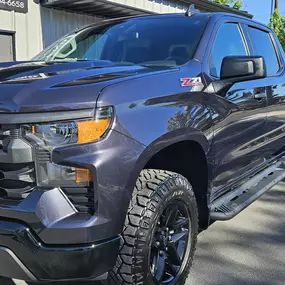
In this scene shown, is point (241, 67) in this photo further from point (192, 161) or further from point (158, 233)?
point (158, 233)

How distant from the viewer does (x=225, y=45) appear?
3.63 meters

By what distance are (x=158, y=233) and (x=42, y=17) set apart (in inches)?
279

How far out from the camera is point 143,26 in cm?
376

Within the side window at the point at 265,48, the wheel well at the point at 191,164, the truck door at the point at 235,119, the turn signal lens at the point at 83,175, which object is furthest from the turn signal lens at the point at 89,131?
the side window at the point at 265,48

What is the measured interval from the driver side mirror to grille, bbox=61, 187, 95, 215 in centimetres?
160

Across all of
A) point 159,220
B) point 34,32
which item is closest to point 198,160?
point 159,220

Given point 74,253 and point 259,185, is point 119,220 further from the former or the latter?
point 259,185

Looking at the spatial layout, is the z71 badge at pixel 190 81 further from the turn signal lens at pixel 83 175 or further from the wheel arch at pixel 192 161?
the turn signal lens at pixel 83 175

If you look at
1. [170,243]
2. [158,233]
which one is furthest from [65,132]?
[170,243]

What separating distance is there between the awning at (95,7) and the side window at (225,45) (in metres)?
5.22

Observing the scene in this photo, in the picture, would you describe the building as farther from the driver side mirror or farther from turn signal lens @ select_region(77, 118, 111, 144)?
turn signal lens @ select_region(77, 118, 111, 144)

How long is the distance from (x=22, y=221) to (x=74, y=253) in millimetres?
302

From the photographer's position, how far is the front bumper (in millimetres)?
2021

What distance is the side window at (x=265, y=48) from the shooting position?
439 centimetres
